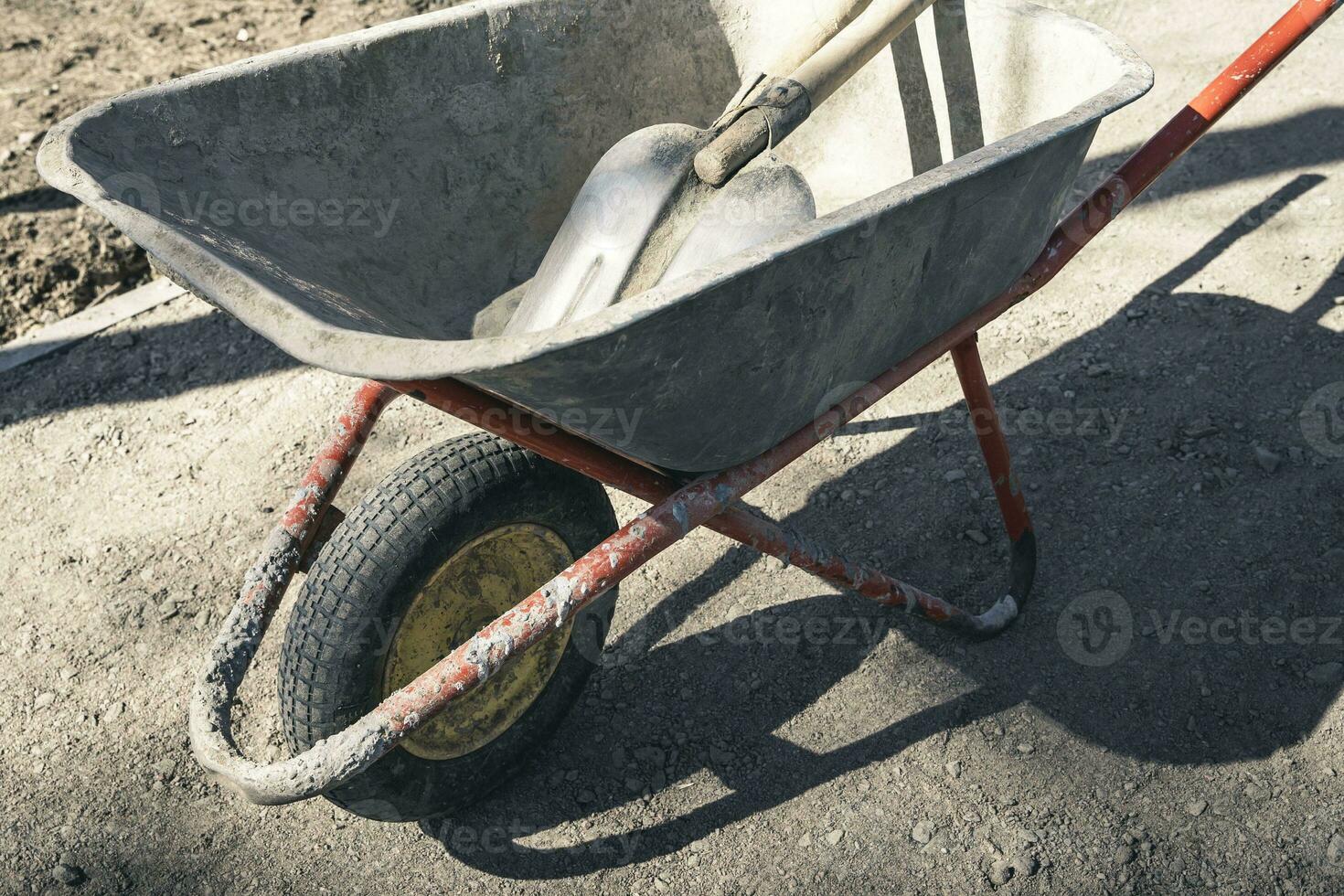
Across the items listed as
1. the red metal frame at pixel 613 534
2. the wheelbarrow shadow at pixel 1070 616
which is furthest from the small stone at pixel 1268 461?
the red metal frame at pixel 613 534

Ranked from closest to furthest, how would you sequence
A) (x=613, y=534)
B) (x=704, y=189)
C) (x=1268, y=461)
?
1. (x=613, y=534)
2. (x=704, y=189)
3. (x=1268, y=461)

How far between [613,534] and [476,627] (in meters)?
0.41

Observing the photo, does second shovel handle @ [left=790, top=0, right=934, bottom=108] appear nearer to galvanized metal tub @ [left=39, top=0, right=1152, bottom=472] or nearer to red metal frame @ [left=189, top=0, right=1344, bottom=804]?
galvanized metal tub @ [left=39, top=0, right=1152, bottom=472]

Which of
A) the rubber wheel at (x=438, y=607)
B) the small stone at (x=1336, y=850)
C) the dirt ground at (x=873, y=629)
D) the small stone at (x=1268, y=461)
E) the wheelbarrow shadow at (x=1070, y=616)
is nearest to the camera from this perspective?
the rubber wheel at (x=438, y=607)

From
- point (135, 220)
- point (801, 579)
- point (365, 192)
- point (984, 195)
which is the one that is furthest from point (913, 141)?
point (135, 220)

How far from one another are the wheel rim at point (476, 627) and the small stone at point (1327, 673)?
1438 mm

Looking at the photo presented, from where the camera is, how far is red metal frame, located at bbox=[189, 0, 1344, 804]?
1.51m

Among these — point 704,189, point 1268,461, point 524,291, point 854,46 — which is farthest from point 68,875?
point 1268,461

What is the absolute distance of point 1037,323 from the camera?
3111 mm

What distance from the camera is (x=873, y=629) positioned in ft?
7.74

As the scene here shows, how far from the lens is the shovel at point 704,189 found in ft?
6.68

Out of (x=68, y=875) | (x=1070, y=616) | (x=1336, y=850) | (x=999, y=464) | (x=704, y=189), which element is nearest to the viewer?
(x=1336, y=850)

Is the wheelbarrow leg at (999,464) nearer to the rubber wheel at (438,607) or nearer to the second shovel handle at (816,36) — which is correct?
the second shovel handle at (816,36)

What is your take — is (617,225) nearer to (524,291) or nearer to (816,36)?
(524,291)
